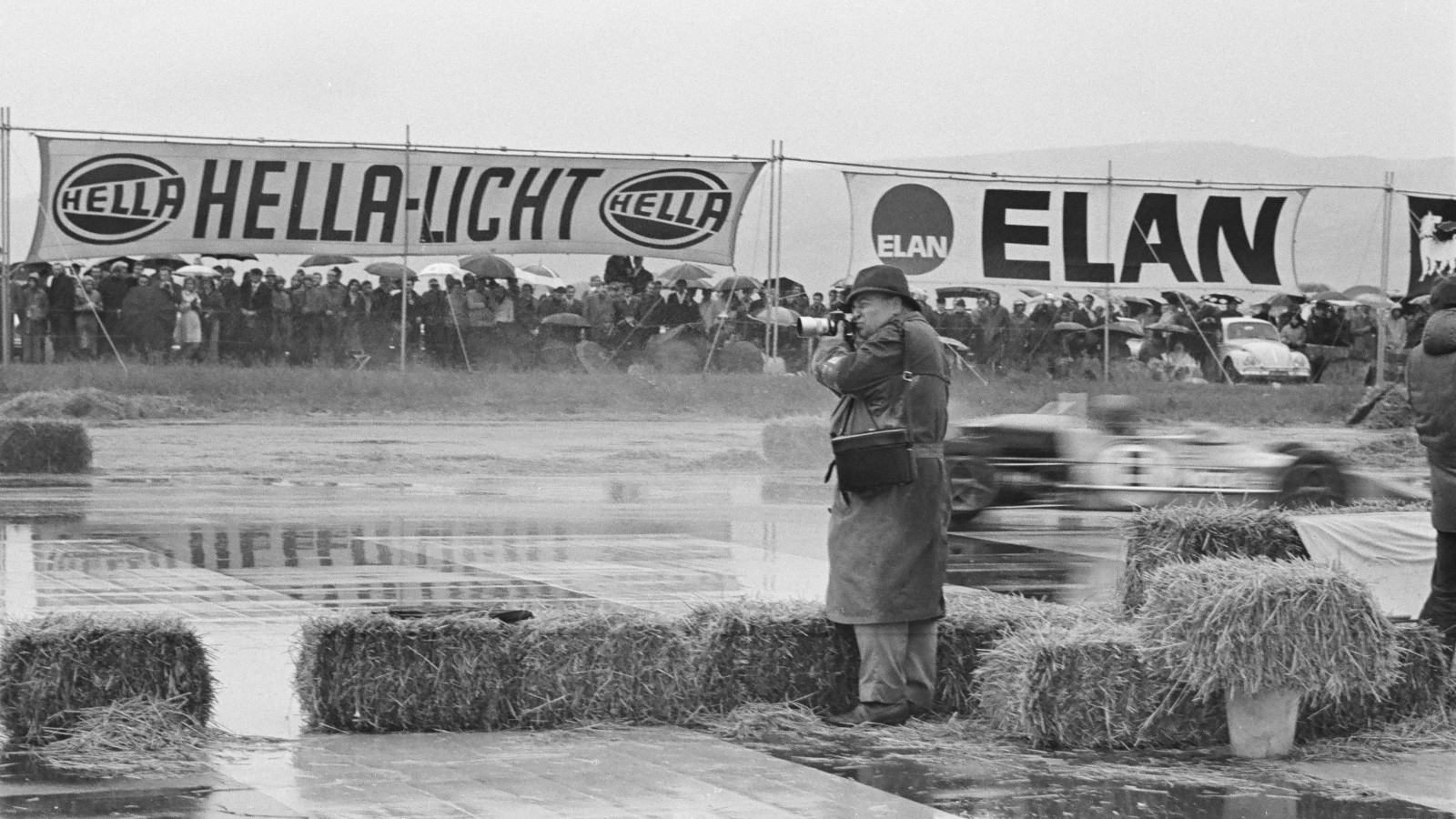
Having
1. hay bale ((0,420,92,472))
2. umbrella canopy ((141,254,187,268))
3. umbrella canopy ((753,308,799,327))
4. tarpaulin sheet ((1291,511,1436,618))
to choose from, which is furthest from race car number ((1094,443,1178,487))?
umbrella canopy ((141,254,187,268))

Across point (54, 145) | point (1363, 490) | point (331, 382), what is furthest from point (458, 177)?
point (1363, 490)

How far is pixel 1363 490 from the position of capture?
13.7 meters

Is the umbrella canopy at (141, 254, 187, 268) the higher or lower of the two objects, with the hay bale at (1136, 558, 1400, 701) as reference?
higher

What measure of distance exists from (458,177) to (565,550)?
12.1 metres

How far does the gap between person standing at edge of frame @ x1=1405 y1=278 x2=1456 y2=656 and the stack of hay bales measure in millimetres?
1670

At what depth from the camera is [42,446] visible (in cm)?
1942

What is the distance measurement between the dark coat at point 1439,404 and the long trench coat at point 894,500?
2.27 m

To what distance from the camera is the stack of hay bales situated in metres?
7.31

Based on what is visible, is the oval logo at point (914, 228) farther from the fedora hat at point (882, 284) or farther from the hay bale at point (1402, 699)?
the hay bale at point (1402, 699)

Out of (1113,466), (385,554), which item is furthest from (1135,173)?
(385,554)

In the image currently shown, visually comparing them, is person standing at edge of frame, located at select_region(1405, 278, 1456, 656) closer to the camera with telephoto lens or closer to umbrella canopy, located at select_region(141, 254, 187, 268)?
the camera with telephoto lens

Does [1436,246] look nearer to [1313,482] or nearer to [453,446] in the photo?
[453,446]

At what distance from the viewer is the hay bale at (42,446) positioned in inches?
765

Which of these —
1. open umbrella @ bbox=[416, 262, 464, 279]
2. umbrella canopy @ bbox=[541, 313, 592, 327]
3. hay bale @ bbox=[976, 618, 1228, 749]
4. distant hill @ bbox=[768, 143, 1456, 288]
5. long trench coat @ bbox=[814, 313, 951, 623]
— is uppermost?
distant hill @ bbox=[768, 143, 1456, 288]
